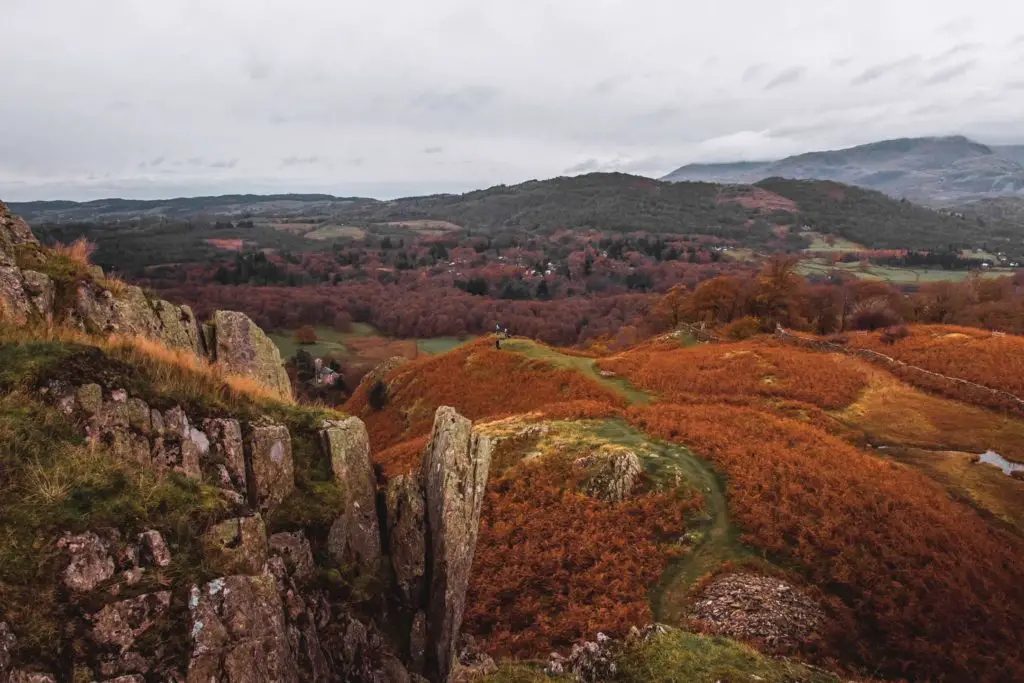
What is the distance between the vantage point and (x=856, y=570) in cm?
1552

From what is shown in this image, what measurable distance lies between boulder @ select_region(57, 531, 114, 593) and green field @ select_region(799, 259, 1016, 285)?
179 metres

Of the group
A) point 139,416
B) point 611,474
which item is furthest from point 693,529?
point 139,416

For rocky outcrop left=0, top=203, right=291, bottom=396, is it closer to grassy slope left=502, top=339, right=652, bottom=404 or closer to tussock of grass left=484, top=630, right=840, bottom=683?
tussock of grass left=484, top=630, right=840, bottom=683

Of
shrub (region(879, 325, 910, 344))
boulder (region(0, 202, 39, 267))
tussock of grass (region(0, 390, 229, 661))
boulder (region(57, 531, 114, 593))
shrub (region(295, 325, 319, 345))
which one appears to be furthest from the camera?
shrub (region(295, 325, 319, 345))

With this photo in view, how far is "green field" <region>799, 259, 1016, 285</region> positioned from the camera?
15126cm

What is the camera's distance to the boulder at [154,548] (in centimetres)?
680

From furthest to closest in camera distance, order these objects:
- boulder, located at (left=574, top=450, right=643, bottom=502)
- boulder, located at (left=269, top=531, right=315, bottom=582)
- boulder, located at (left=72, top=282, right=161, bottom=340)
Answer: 1. boulder, located at (left=574, top=450, right=643, bottom=502)
2. boulder, located at (left=72, top=282, right=161, bottom=340)
3. boulder, located at (left=269, top=531, right=315, bottom=582)

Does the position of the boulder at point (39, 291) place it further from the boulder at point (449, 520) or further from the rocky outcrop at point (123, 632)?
the boulder at point (449, 520)

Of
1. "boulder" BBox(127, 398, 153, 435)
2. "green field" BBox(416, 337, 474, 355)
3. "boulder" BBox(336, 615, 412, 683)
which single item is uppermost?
"boulder" BBox(127, 398, 153, 435)

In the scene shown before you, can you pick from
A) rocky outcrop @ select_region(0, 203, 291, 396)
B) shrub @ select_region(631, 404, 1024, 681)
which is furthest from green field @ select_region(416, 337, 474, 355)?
shrub @ select_region(631, 404, 1024, 681)

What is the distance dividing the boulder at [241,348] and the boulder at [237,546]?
1119cm

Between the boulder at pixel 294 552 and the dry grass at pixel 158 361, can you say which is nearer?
the boulder at pixel 294 552

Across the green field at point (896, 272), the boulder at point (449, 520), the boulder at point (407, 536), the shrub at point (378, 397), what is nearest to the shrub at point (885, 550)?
the boulder at point (449, 520)

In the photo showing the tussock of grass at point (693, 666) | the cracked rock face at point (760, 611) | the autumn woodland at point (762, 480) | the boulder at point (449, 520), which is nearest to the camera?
the tussock of grass at point (693, 666)
